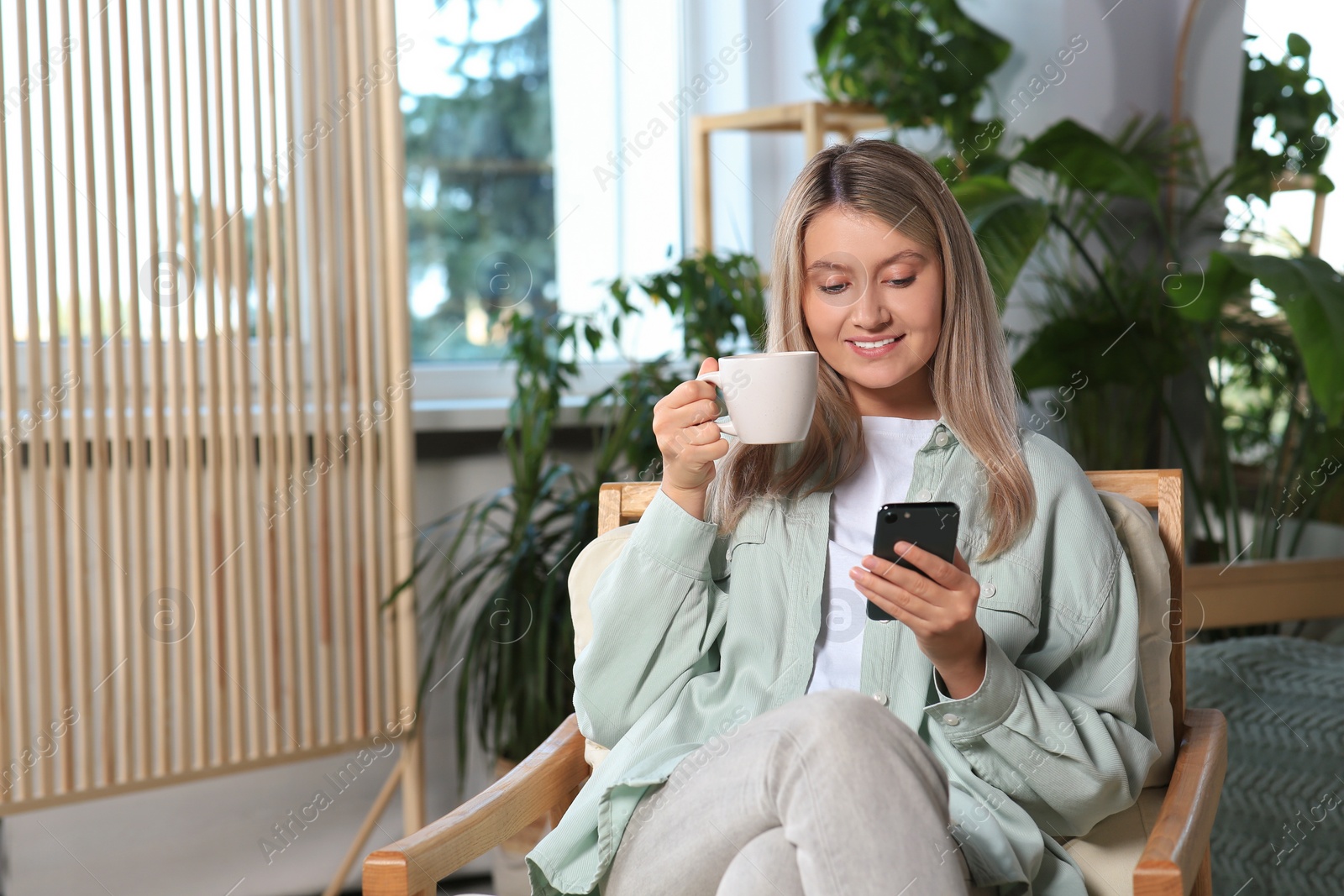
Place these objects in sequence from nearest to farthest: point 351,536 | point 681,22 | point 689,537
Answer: point 689,537
point 351,536
point 681,22

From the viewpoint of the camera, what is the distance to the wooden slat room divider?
71.2 inches

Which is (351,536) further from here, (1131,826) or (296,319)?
(1131,826)

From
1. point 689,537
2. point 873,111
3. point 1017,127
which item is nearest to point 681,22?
point 873,111

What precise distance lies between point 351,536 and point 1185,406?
1.65m

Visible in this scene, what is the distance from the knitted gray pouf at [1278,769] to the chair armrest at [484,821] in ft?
3.27

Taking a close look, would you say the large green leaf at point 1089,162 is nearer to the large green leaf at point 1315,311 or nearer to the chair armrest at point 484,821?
the large green leaf at point 1315,311

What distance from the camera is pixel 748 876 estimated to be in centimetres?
95

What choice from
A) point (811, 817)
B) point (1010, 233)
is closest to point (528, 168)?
point (1010, 233)

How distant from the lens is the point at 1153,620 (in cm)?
125

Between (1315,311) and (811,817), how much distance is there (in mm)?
1216

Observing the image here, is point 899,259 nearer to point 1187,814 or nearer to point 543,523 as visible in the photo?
point 1187,814

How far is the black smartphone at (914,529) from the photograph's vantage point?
0.97 metres

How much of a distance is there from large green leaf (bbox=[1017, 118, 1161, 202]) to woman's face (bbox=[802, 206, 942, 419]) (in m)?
0.88

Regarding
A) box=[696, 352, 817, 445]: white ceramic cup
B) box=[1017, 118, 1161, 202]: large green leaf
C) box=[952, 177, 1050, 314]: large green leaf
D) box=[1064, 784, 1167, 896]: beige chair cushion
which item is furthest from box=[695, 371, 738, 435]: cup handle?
box=[1017, 118, 1161, 202]: large green leaf
